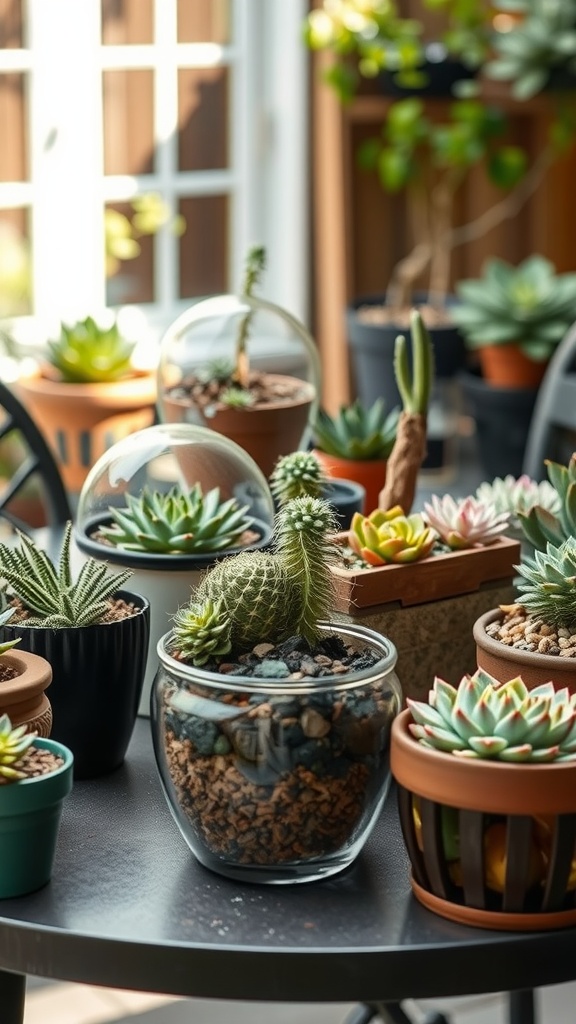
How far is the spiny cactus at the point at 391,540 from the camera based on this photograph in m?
1.16

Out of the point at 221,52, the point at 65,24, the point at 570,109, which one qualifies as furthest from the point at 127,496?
the point at 570,109

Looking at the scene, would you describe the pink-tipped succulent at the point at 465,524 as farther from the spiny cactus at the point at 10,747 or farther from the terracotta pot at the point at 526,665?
the spiny cactus at the point at 10,747

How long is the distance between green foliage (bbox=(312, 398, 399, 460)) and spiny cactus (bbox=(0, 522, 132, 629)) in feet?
1.59

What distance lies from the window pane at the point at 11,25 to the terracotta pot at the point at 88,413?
1.36 meters

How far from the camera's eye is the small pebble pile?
3.39 ft

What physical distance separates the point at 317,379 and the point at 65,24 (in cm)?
179

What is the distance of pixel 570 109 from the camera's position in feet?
11.9

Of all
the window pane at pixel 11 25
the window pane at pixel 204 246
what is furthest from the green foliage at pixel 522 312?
the window pane at pixel 11 25

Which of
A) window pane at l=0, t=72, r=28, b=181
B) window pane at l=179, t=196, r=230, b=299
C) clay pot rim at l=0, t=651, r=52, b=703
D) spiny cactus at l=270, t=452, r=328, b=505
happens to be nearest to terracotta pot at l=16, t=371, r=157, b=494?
spiny cactus at l=270, t=452, r=328, b=505

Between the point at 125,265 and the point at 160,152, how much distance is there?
282mm

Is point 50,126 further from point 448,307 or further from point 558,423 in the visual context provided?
point 558,423

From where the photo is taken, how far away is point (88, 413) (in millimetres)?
1969

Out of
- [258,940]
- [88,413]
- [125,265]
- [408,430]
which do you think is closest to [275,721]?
[258,940]

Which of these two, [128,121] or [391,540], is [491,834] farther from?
[128,121]
